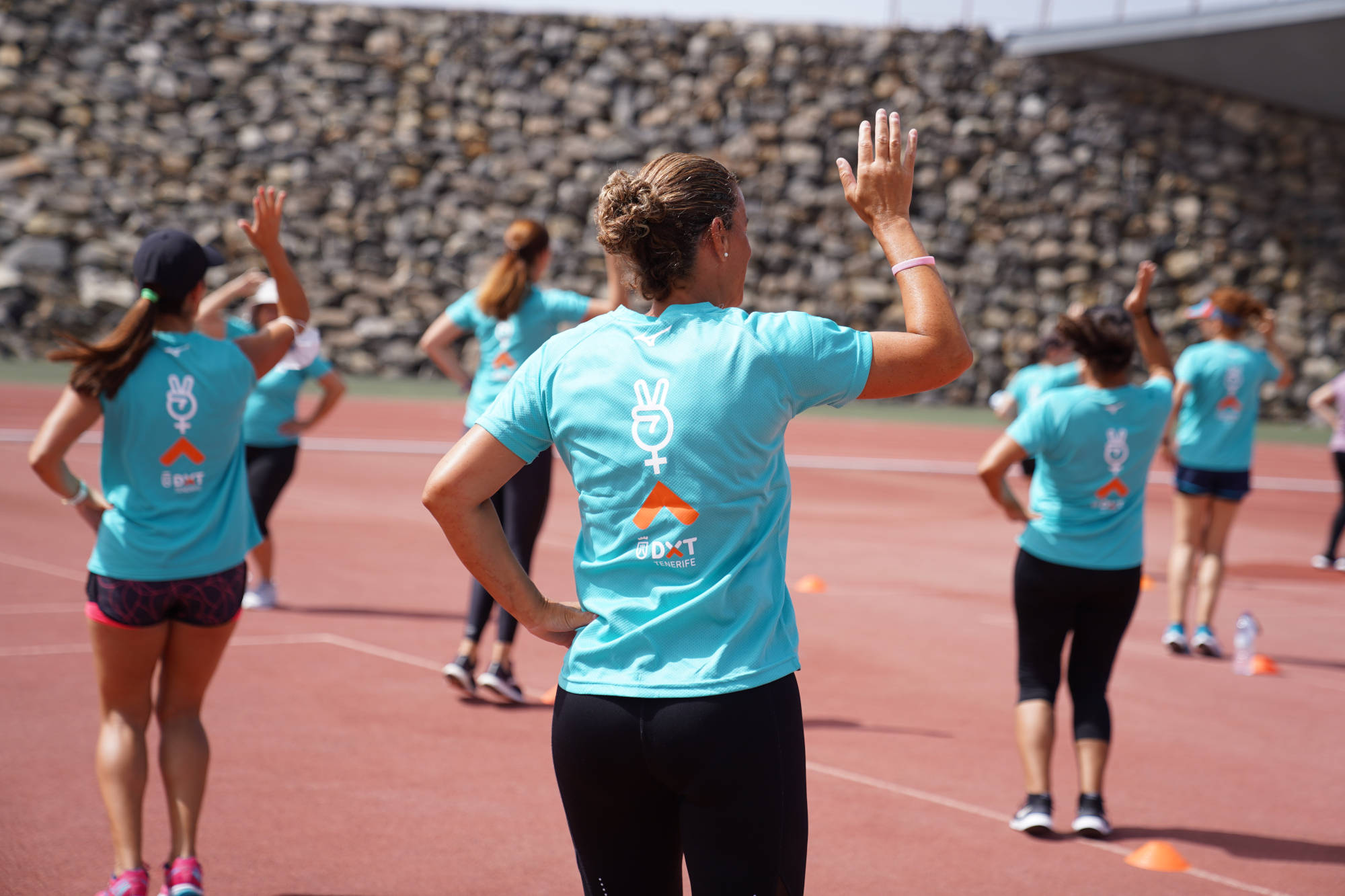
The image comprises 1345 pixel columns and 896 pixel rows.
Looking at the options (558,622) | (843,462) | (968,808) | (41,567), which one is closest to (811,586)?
(968,808)

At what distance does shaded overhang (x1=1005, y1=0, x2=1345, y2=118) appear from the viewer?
23297 millimetres

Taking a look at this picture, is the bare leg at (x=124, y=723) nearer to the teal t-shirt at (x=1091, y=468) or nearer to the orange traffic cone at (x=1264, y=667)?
the teal t-shirt at (x=1091, y=468)

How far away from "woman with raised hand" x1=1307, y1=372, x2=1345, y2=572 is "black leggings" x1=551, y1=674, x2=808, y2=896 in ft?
32.5

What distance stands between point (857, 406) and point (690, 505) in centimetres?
2375

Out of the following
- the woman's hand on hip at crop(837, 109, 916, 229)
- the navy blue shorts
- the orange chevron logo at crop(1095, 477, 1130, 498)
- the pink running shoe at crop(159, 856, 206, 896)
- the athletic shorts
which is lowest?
the pink running shoe at crop(159, 856, 206, 896)

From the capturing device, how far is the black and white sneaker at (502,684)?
6238 millimetres

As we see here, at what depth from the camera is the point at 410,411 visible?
2097 centimetres

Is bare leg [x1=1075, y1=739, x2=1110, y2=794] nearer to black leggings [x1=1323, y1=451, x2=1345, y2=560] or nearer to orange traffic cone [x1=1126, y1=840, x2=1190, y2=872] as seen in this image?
orange traffic cone [x1=1126, y1=840, x2=1190, y2=872]

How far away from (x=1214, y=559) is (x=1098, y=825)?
3.94 m

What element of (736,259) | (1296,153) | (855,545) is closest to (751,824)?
(736,259)

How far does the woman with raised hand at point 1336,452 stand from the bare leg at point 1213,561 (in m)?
3.08

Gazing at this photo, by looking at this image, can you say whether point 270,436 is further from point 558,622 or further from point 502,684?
point 558,622

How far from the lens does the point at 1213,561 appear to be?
8.23 m

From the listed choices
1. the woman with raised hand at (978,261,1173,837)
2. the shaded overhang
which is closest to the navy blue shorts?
the woman with raised hand at (978,261,1173,837)
